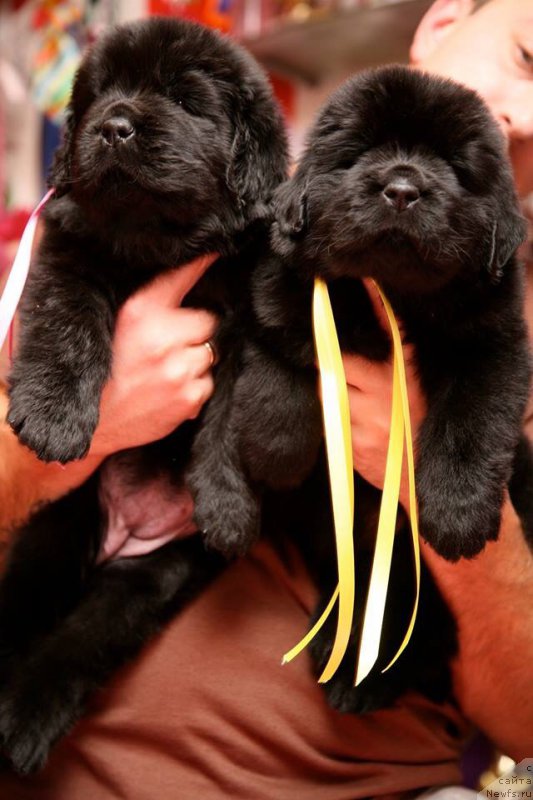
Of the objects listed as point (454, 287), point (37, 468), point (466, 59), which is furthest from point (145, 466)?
point (466, 59)

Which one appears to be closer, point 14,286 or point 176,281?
point 14,286

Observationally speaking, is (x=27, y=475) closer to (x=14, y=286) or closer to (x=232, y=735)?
(x=14, y=286)

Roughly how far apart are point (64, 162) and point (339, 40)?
5.05 feet

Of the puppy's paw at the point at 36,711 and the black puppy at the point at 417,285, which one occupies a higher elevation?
the black puppy at the point at 417,285

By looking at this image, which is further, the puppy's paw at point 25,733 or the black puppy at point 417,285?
the puppy's paw at point 25,733

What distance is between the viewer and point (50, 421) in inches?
42.3

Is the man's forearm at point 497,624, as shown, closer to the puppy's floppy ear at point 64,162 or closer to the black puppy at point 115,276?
the black puppy at point 115,276

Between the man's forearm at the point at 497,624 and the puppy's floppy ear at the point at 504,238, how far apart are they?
1.29ft

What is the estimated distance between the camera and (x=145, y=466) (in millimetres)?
1398

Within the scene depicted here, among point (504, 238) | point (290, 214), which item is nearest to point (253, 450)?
point (290, 214)

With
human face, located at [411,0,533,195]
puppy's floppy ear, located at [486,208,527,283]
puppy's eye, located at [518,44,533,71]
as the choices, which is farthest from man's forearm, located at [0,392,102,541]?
puppy's eye, located at [518,44,533,71]

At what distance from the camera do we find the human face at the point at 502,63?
151 centimetres

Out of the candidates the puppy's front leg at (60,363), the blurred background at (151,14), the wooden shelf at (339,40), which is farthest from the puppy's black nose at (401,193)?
the wooden shelf at (339,40)

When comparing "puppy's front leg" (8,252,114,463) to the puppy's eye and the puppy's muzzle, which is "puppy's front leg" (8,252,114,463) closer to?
the puppy's muzzle
